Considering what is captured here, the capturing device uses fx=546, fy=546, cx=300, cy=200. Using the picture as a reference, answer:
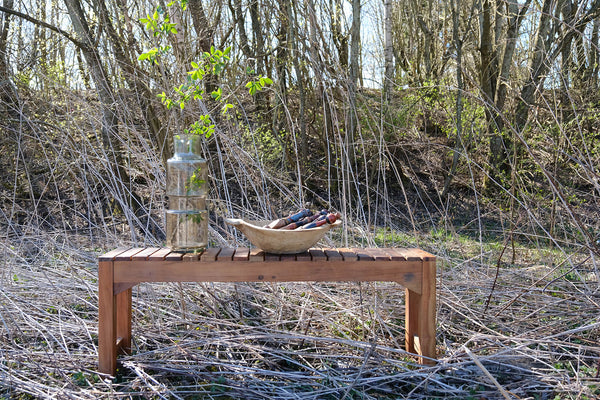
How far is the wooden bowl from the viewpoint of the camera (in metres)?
1.98

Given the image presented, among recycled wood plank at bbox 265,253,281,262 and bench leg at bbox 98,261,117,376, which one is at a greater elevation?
recycled wood plank at bbox 265,253,281,262

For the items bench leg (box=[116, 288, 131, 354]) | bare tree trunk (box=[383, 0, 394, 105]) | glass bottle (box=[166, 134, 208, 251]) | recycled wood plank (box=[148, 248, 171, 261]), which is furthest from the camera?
bare tree trunk (box=[383, 0, 394, 105])

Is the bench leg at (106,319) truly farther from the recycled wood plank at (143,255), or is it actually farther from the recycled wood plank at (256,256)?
the recycled wood plank at (256,256)

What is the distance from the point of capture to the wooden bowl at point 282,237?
1.98 metres

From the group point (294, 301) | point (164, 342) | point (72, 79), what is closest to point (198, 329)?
point (164, 342)

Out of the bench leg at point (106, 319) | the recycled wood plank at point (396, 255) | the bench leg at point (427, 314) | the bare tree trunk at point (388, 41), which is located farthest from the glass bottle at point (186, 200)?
the bare tree trunk at point (388, 41)

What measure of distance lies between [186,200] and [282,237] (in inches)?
16.2

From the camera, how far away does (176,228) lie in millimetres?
2088

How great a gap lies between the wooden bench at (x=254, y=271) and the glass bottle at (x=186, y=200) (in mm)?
61

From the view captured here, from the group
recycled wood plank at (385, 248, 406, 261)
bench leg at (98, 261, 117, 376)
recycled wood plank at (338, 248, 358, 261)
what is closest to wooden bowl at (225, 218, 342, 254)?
recycled wood plank at (338, 248, 358, 261)

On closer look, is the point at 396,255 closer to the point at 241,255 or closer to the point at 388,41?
the point at 241,255

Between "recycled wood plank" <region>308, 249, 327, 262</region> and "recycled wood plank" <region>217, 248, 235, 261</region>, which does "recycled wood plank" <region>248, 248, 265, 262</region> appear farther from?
"recycled wood plank" <region>308, 249, 327, 262</region>

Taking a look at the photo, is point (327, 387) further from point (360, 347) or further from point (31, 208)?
point (31, 208)

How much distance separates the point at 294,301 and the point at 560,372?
1.24 meters
